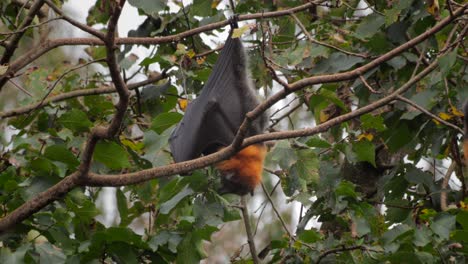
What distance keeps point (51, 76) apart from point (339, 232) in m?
3.08

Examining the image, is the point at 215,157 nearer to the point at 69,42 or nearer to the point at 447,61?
the point at 447,61

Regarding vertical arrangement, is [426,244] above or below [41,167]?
below

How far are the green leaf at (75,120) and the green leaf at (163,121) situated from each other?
503 mm

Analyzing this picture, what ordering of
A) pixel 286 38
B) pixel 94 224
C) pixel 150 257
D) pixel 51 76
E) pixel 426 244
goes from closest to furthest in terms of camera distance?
1. pixel 426 244
2. pixel 150 257
3. pixel 94 224
4. pixel 286 38
5. pixel 51 76

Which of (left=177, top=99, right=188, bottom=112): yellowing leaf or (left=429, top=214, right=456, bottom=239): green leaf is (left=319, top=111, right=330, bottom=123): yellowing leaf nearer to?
(left=177, top=99, right=188, bottom=112): yellowing leaf

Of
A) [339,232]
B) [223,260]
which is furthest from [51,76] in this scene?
[223,260]

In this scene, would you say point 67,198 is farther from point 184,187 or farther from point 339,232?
point 339,232

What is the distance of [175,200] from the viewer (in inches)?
189

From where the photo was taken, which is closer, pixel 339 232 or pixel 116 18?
pixel 116 18

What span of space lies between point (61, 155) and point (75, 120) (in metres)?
0.51

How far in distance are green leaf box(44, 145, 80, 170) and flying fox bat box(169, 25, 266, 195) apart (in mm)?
1368

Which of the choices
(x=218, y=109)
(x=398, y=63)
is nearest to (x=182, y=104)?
(x=218, y=109)

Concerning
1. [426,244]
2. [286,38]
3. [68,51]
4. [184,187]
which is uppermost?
[68,51]

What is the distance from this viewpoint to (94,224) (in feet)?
17.7
